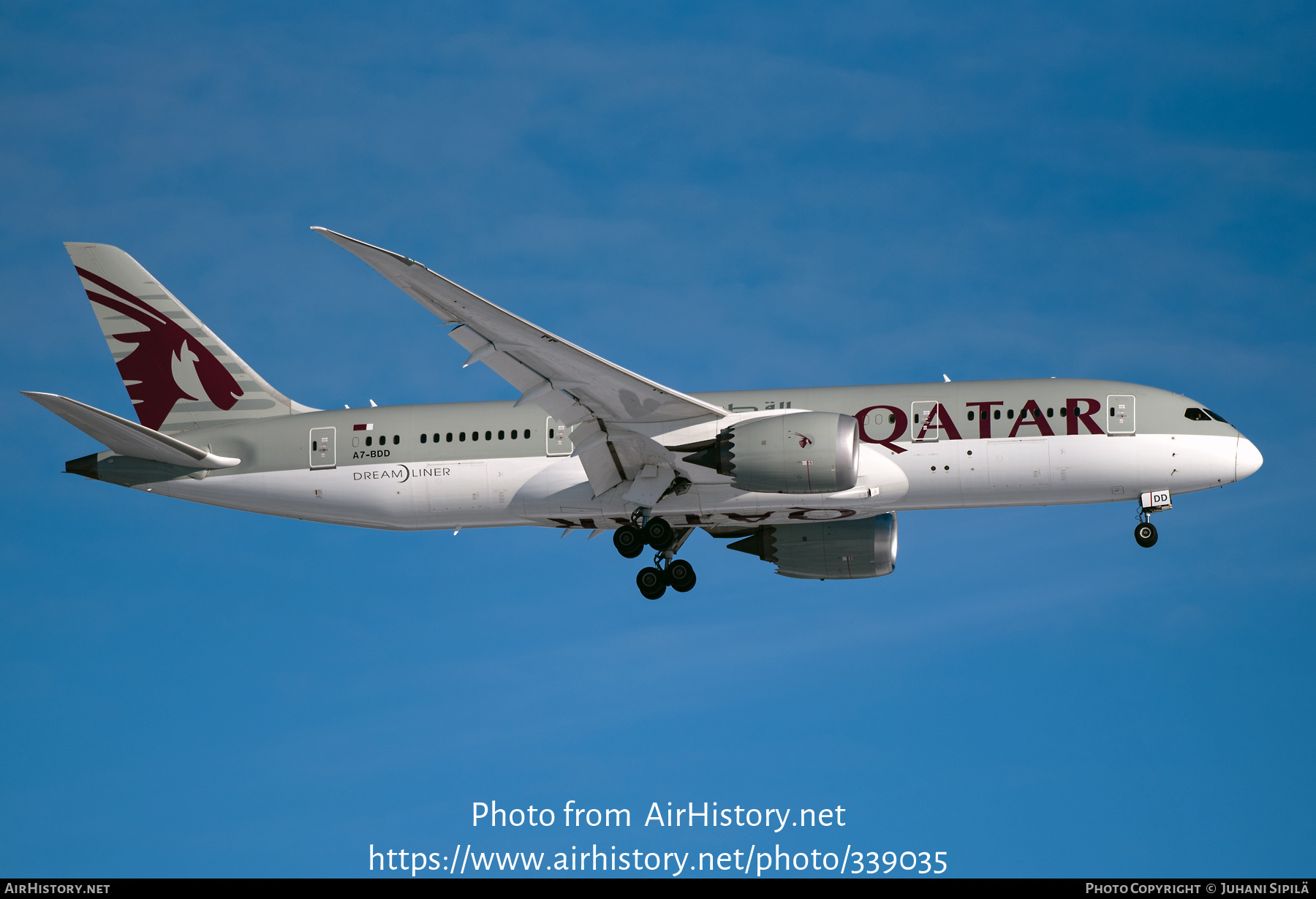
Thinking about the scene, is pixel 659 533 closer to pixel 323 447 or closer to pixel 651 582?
pixel 651 582

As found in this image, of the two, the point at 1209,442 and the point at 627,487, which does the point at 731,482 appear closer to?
the point at 627,487

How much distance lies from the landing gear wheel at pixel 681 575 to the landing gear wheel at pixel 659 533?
54.5 inches

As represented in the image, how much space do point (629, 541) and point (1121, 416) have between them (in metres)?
13.2

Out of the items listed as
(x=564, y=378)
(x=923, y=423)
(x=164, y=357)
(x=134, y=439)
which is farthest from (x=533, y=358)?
(x=164, y=357)

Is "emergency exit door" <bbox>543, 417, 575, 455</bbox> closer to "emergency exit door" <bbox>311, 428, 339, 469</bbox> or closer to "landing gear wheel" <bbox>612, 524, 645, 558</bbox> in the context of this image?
"landing gear wheel" <bbox>612, 524, 645, 558</bbox>

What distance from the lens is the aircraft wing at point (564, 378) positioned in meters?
30.2

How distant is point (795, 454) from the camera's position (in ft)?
114

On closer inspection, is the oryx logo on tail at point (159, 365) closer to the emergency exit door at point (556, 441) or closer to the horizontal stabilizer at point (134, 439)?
the horizontal stabilizer at point (134, 439)

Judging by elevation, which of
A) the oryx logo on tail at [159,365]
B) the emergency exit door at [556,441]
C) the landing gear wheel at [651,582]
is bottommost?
the landing gear wheel at [651,582]

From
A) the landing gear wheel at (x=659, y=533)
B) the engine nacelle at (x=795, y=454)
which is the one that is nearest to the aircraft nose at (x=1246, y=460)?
the engine nacelle at (x=795, y=454)

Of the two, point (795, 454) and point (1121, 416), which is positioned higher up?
point (1121, 416)

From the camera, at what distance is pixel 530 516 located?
128 ft

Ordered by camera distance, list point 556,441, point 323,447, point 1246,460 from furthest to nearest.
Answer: point 323,447 < point 556,441 < point 1246,460

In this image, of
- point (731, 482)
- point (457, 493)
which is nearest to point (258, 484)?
point (457, 493)
